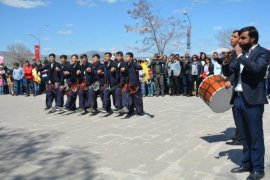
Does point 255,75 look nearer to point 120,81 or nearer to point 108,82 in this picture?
point 120,81

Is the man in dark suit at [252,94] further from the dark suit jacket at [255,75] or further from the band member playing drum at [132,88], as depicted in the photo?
the band member playing drum at [132,88]

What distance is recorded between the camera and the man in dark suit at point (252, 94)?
419 centimetres

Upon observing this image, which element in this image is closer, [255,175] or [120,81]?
[255,175]

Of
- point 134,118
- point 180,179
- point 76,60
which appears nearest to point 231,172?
point 180,179

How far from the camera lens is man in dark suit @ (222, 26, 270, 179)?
419 centimetres

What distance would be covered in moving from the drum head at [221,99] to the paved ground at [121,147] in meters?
0.75

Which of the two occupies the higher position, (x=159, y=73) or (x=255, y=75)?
(x=159, y=73)

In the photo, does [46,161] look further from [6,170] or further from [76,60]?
[76,60]

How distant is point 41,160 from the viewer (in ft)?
18.2

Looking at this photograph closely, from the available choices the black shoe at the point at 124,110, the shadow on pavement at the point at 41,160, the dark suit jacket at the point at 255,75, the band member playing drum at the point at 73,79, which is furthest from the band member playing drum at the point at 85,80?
the dark suit jacket at the point at 255,75

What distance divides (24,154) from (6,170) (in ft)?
2.91

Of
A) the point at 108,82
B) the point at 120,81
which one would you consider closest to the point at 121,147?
the point at 120,81

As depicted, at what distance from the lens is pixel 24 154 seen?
5934 mm

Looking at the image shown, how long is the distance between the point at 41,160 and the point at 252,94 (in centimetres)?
347
